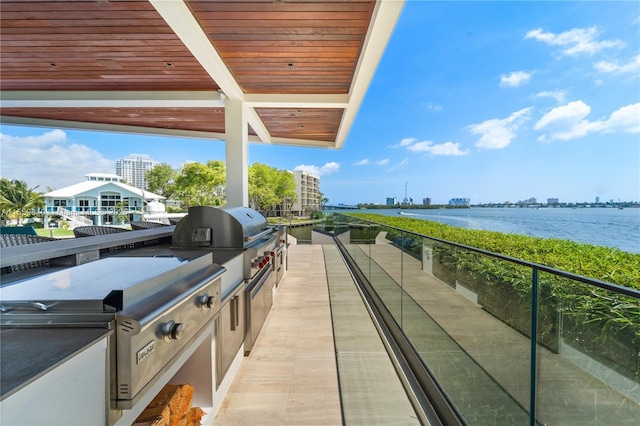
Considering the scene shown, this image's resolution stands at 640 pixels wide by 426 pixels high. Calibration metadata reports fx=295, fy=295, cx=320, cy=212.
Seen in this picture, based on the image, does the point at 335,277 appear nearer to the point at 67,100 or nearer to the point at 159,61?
the point at 159,61

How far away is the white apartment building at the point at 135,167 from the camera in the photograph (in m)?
45.8

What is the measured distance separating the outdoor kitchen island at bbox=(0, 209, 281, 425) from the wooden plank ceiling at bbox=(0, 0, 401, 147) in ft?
8.01

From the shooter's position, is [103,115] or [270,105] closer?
[270,105]

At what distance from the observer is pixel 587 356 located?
1022 millimetres

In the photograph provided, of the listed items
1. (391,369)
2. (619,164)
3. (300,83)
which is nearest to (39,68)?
(300,83)

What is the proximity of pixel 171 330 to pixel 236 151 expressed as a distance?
13.1 ft

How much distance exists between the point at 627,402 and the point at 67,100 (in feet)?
22.1

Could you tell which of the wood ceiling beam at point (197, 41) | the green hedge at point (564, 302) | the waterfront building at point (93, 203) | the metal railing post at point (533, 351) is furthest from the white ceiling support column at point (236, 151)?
the waterfront building at point (93, 203)

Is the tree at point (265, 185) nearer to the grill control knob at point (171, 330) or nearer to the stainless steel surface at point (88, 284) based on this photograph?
the stainless steel surface at point (88, 284)

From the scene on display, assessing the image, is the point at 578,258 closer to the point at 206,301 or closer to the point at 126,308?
the point at 206,301

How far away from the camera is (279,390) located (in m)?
2.22

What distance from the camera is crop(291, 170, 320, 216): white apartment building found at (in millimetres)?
55281

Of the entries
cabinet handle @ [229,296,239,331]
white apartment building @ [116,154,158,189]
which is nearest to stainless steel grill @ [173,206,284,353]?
cabinet handle @ [229,296,239,331]

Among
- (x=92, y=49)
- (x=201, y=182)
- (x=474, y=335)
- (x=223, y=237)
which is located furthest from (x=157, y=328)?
(x=201, y=182)
